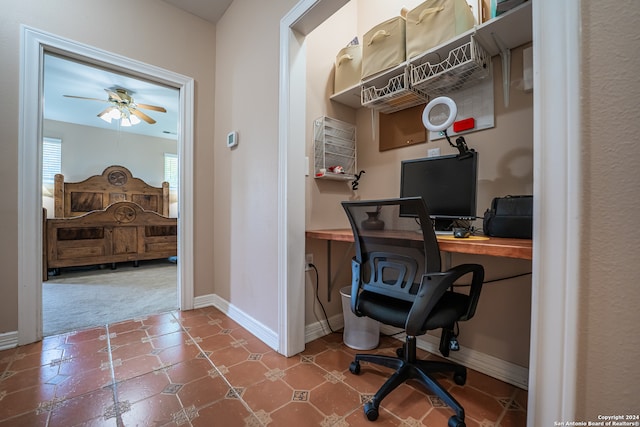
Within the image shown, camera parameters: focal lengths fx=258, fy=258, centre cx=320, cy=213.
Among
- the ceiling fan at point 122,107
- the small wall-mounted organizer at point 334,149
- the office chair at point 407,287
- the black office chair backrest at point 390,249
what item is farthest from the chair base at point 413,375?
the ceiling fan at point 122,107

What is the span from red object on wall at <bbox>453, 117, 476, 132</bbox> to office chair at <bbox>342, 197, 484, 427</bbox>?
0.74 metres

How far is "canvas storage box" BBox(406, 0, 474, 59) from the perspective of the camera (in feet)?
4.50

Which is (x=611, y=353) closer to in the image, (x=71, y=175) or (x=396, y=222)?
(x=396, y=222)

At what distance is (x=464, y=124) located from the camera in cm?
158

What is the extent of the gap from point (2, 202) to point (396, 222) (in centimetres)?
265

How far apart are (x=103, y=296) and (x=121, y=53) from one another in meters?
2.49

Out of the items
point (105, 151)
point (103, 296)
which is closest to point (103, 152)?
point (105, 151)

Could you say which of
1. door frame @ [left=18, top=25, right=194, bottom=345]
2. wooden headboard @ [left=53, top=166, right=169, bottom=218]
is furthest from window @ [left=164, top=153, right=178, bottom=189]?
door frame @ [left=18, top=25, right=194, bottom=345]

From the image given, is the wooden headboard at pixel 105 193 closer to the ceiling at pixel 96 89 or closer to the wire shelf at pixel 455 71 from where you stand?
the ceiling at pixel 96 89

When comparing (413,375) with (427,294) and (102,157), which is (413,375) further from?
(102,157)

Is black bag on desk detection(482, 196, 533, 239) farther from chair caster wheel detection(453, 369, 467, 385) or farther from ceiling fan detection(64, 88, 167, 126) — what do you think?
ceiling fan detection(64, 88, 167, 126)

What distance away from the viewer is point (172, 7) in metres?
2.40

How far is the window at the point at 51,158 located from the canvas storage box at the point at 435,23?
6.59 m

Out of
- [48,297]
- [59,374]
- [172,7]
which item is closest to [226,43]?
[172,7]
